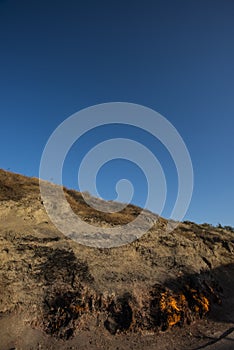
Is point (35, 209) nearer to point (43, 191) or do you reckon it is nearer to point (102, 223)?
point (43, 191)

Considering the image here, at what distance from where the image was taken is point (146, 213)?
3078cm

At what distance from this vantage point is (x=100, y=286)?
64.7 ft

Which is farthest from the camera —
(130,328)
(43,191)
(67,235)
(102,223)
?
(43,191)

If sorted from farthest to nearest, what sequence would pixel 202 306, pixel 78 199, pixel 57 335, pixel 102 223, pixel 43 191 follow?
pixel 78 199, pixel 43 191, pixel 102 223, pixel 202 306, pixel 57 335

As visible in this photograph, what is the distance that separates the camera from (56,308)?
17.6 m

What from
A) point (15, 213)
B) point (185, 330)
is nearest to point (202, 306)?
point (185, 330)

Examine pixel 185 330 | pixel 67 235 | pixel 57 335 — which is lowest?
pixel 57 335

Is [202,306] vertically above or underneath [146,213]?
underneath

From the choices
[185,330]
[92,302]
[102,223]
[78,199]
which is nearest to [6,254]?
[92,302]

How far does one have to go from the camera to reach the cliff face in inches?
653

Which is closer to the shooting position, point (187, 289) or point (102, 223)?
point (187, 289)

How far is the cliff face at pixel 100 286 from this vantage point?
16.6 metres

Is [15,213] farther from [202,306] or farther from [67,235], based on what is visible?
[202,306]

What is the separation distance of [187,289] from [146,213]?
10.5 m
